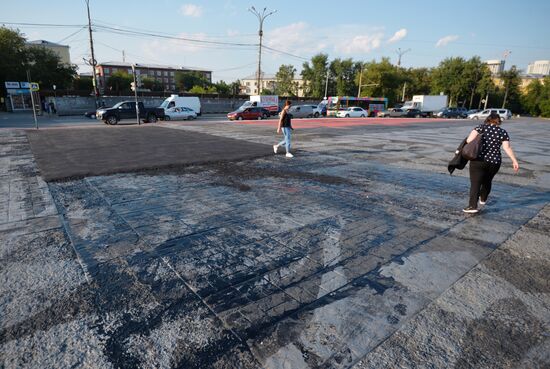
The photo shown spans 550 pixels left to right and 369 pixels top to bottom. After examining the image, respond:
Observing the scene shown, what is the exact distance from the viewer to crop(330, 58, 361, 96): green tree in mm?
85000

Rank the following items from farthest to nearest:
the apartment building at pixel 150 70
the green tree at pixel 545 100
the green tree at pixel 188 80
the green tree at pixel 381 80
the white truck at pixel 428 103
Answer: the apartment building at pixel 150 70
the green tree at pixel 188 80
the green tree at pixel 381 80
the green tree at pixel 545 100
the white truck at pixel 428 103

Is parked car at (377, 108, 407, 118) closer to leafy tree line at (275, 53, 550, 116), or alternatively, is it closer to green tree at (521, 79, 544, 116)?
leafy tree line at (275, 53, 550, 116)

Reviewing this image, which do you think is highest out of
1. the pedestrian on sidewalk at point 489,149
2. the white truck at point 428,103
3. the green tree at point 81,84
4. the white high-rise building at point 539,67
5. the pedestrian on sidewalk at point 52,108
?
the white high-rise building at point 539,67

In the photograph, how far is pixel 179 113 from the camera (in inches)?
1216

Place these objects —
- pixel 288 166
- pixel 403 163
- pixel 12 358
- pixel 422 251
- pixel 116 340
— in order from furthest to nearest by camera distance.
Answer: pixel 403 163, pixel 288 166, pixel 422 251, pixel 116 340, pixel 12 358

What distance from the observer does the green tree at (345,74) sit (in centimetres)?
8500

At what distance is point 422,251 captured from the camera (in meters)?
4.04

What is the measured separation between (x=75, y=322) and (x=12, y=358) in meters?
0.44

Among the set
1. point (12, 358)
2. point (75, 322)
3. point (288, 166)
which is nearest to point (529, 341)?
point (75, 322)

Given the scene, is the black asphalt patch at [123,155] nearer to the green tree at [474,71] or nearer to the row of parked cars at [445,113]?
the row of parked cars at [445,113]

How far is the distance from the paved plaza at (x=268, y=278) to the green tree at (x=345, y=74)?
274 feet

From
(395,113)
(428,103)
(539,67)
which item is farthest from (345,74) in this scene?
(539,67)

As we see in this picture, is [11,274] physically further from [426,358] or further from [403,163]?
[403,163]

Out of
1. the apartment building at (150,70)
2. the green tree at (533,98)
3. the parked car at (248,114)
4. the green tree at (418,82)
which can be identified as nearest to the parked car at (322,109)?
the parked car at (248,114)
